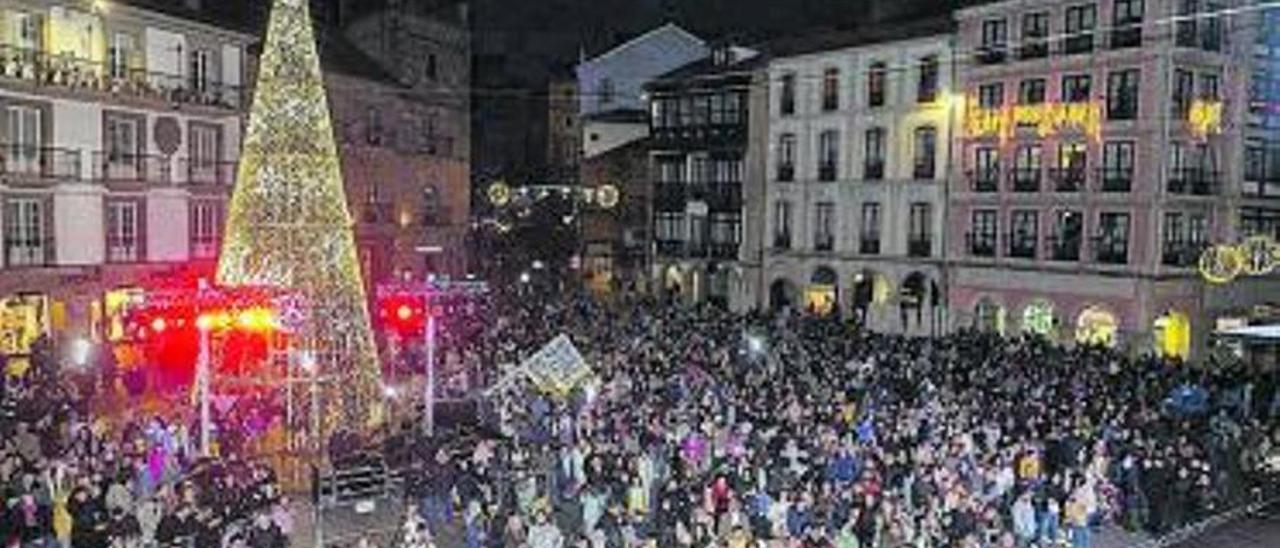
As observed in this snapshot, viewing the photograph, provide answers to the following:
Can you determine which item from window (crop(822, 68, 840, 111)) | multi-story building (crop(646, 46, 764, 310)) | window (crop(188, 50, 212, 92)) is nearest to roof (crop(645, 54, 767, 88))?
multi-story building (crop(646, 46, 764, 310))

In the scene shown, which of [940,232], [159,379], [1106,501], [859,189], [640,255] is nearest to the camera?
[1106,501]

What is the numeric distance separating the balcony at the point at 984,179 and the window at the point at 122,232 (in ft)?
97.0

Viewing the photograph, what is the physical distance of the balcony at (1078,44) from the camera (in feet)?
133

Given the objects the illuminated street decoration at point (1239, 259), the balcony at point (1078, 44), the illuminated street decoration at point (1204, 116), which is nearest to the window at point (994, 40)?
the balcony at point (1078, 44)

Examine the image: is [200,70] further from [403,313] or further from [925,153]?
[925,153]

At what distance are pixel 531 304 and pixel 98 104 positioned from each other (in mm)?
16980

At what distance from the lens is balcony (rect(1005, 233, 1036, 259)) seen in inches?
1692

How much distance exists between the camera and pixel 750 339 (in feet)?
115

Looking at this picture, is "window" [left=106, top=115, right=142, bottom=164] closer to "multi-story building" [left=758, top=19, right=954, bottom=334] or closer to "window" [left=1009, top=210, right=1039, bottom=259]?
"multi-story building" [left=758, top=19, right=954, bottom=334]

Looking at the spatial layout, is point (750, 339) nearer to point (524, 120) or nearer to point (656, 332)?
point (656, 332)

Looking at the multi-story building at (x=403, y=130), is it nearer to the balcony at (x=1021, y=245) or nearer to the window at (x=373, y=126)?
the window at (x=373, y=126)

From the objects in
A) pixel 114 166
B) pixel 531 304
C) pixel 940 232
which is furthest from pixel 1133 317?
pixel 114 166

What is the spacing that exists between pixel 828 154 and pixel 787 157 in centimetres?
270

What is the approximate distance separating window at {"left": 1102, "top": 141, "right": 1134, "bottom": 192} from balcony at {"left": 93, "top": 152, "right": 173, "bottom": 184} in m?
31.7
